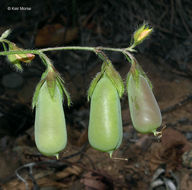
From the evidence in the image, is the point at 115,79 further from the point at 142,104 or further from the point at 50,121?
the point at 50,121

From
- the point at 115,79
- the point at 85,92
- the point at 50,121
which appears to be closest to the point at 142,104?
the point at 115,79

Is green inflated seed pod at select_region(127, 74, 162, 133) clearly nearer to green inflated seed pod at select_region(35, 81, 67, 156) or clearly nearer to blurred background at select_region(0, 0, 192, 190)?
green inflated seed pod at select_region(35, 81, 67, 156)

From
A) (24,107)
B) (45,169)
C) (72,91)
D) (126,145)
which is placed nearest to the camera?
(45,169)

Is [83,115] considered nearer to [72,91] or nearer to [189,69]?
[72,91]

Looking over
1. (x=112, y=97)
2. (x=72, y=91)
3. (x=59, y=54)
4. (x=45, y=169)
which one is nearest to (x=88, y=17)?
(x=59, y=54)

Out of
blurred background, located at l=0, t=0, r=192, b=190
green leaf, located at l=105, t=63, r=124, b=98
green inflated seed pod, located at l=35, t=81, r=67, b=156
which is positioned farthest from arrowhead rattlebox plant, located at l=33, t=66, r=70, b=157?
blurred background, located at l=0, t=0, r=192, b=190

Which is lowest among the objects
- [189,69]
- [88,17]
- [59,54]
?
[189,69]
